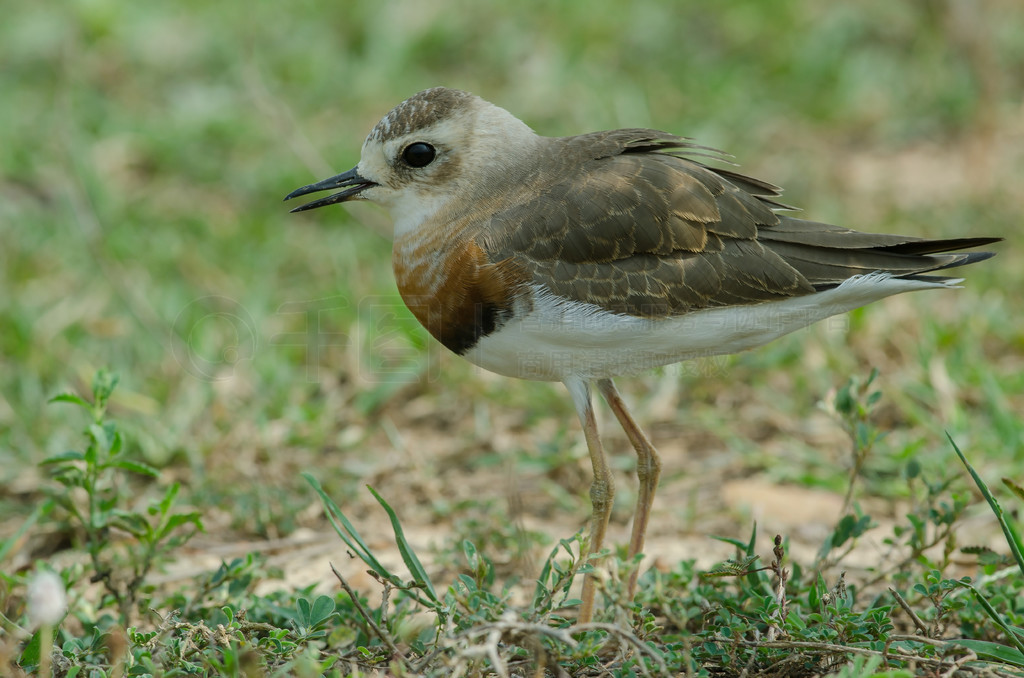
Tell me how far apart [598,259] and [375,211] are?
11.6 feet

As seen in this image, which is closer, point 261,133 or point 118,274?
point 118,274

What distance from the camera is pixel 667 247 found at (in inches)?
150

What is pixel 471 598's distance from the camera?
10.00ft

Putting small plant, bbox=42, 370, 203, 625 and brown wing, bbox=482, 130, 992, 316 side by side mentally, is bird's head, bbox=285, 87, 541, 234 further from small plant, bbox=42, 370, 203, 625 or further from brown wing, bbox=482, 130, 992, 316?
small plant, bbox=42, 370, 203, 625

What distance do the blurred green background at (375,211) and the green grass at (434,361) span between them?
3 cm

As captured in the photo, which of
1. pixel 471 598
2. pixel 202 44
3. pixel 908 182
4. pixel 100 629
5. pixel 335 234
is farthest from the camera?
pixel 202 44

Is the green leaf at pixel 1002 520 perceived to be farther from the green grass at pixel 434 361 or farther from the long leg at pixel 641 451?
the long leg at pixel 641 451

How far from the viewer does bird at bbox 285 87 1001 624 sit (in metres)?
3.71

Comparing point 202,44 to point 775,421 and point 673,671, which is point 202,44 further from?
point 673,671

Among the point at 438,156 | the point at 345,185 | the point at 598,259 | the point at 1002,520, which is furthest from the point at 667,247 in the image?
the point at 1002,520

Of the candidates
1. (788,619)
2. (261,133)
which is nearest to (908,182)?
(261,133)

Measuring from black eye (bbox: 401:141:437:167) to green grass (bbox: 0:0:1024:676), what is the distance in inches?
48.6

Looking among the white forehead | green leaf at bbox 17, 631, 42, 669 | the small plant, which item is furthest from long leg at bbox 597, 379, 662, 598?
green leaf at bbox 17, 631, 42, 669

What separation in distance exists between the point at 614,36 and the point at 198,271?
177 inches
